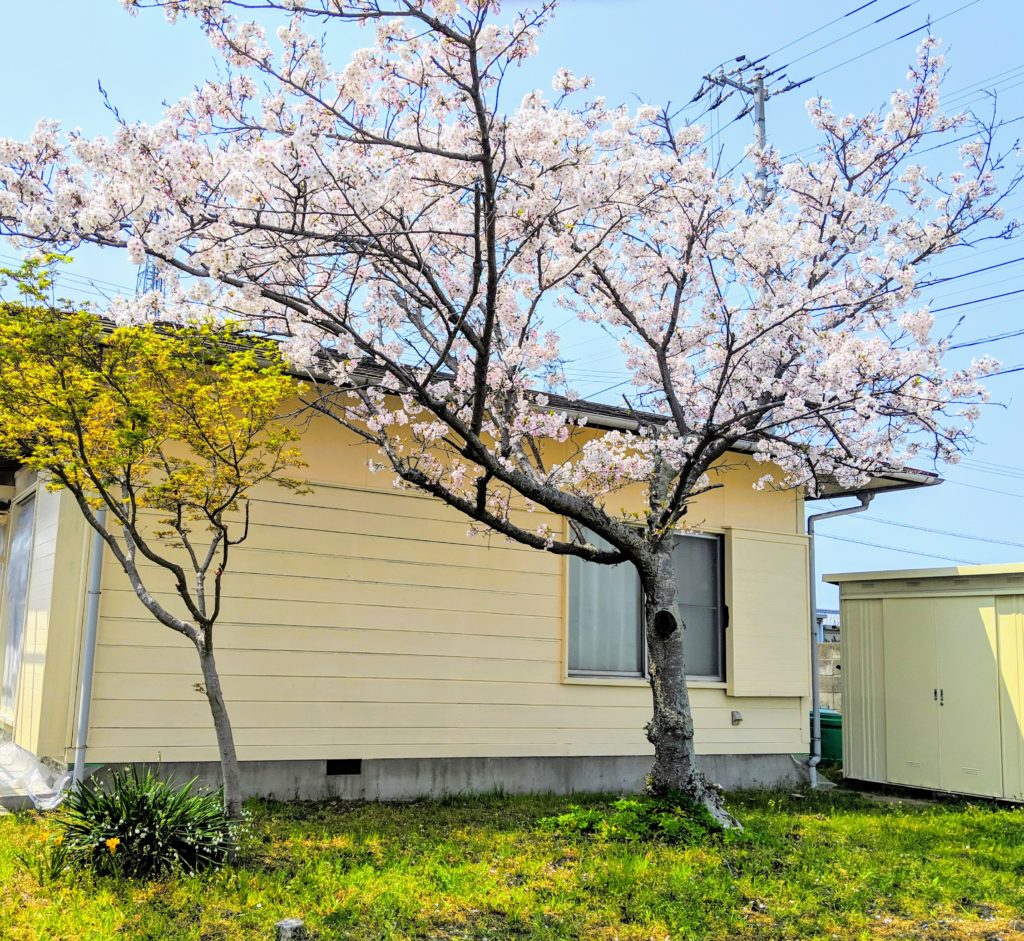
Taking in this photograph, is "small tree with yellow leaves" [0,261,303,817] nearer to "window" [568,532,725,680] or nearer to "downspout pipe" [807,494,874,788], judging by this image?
"window" [568,532,725,680]

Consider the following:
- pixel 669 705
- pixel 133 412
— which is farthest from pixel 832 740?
pixel 133 412

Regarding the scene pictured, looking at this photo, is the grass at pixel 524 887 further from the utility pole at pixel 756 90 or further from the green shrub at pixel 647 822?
the utility pole at pixel 756 90

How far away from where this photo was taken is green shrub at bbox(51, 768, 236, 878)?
15.5 ft

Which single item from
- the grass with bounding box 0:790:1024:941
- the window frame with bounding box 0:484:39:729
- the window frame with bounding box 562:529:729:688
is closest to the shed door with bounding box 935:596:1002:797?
the grass with bounding box 0:790:1024:941

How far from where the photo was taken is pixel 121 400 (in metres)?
5.24

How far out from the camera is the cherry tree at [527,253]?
4.97 m

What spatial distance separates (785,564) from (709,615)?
1.01m

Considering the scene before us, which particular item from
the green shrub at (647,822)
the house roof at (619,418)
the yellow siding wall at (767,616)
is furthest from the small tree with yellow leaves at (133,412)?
the yellow siding wall at (767,616)

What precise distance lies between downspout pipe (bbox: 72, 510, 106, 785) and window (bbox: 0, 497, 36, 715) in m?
1.60

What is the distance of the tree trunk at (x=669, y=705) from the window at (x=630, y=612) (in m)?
1.57

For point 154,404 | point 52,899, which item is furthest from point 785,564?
point 52,899

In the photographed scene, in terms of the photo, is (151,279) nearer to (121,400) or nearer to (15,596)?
(121,400)

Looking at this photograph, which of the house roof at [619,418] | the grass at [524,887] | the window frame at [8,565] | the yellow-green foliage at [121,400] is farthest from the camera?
the house roof at [619,418]

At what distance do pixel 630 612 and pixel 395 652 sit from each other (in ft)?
7.50
